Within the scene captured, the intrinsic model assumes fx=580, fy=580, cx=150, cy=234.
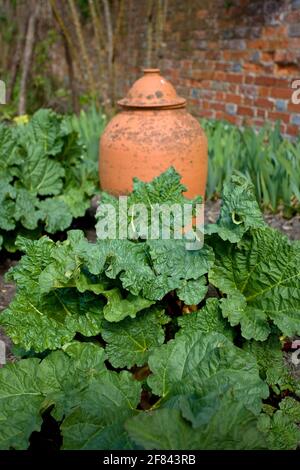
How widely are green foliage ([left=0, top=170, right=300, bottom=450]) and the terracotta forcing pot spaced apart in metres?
1.11

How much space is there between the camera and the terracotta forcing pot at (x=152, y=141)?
121 inches

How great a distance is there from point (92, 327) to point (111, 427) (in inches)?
17.9

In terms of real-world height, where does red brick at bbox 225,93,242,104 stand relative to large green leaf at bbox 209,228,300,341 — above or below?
above

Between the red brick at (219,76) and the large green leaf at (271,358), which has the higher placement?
the red brick at (219,76)

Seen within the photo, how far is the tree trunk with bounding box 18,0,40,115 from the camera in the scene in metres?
6.38

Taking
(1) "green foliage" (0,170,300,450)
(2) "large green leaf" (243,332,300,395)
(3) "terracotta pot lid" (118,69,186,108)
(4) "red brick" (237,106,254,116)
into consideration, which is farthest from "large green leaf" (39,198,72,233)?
(4) "red brick" (237,106,254,116)

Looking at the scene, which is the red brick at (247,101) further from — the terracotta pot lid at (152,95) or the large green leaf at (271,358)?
the large green leaf at (271,358)

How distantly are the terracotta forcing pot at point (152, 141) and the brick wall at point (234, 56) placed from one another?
1.54 meters

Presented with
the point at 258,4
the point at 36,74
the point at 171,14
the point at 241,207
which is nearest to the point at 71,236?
the point at 241,207

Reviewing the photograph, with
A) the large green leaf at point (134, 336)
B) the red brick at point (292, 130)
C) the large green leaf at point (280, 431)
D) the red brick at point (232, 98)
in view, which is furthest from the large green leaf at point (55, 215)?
the red brick at point (232, 98)

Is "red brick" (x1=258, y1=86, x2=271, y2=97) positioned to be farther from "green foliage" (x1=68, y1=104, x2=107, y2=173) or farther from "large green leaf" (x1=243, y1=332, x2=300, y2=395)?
"large green leaf" (x1=243, y1=332, x2=300, y2=395)

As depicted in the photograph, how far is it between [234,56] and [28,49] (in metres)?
2.65

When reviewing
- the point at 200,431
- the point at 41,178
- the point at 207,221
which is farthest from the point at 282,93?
the point at 200,431
